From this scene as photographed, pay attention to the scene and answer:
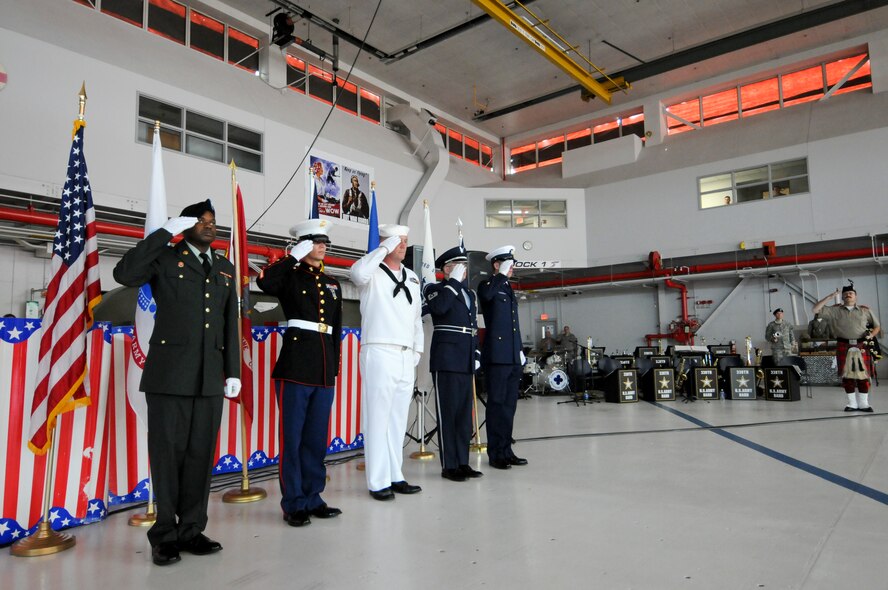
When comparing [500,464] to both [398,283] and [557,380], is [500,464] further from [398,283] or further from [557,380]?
[557,380]

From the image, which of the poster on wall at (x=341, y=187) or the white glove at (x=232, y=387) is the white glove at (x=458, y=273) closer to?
the white glove at (x=232, y=387)

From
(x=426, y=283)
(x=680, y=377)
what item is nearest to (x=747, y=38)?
(x=680, y=377)

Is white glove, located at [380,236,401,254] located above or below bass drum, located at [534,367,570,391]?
above

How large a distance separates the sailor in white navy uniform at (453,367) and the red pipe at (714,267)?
1171 cm

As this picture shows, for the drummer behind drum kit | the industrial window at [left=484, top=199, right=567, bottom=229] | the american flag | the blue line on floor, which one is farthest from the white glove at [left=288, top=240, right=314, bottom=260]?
the industrial window at [left=484, top=199, right=567, bottom=229]

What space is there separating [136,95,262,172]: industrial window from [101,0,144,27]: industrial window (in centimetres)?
149

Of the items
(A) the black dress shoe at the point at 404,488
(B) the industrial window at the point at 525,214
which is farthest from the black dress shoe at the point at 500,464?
(B) the industrial window at the point at 525,214

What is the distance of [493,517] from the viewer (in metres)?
3.03

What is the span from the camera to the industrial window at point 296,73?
12273mm

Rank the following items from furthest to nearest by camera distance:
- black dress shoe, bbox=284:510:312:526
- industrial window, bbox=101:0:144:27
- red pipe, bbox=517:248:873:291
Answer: red pipe, bbox=517:248:873:291
industrial window, bbox=101:0:144:27
black dress shoe, bbox=284:510:312:526

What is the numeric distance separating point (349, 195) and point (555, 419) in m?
7.56

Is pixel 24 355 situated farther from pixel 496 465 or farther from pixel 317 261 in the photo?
pixel 496 465

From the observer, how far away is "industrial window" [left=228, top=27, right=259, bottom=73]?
11.3 meters

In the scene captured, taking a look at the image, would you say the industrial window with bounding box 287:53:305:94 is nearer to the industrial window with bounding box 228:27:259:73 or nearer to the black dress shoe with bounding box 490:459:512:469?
the industrial window with bounding box 228:27:259:73
